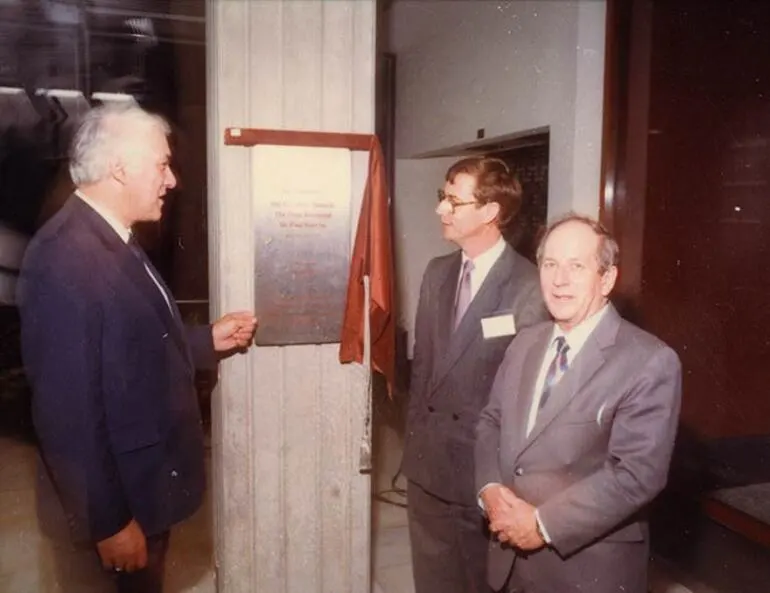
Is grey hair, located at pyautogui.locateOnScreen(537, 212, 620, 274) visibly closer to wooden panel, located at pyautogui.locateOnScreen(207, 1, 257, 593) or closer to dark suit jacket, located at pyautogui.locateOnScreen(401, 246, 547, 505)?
dark suit jacket, located at pyautogui.locateOnScreen(401, 246, 547, 505)

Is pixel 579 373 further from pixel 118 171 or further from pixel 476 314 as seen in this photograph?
pixel 118 171

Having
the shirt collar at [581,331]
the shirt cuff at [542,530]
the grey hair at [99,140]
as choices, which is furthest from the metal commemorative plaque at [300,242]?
the shirt cuff at [542,530]

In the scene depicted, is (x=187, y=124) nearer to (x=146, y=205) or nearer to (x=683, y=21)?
(x=146, y=205)

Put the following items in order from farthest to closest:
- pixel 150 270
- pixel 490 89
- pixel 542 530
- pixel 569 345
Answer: pixel 490 89 → pixel 150 270 → pixel 569 345 → pixel 542 530

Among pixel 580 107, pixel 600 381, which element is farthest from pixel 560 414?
pixel 580 107

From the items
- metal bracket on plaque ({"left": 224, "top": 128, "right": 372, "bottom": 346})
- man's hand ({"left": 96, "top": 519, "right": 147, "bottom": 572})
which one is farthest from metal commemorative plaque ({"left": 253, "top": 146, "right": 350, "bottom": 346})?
man's hand ({"left": 96, "top": 519, "right": 147, "bottom": 572})

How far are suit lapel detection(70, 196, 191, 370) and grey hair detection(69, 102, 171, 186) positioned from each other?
→ 8 centimetres

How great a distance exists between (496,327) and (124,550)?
125cm

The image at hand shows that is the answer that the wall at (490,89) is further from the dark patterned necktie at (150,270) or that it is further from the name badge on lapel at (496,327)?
the dark patterned necktie at (150,270)

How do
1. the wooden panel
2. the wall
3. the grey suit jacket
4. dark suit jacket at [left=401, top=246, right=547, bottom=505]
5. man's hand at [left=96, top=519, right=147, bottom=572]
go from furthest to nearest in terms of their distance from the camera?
the wall → dark suit jacket at [left=401, top=246, right=547, bottom=505] → the wooden panel → man's hand at [left=96, top=519, right=147, bottom=572] → the grey suit jacket

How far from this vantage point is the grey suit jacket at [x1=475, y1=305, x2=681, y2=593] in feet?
4.92

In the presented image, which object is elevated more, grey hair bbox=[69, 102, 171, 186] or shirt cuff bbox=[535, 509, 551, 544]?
grey hair bbox=[69, 102, 171, 186]

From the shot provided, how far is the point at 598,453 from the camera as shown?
1.57 metres

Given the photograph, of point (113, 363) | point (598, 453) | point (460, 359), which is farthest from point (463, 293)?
point (113, 363)
